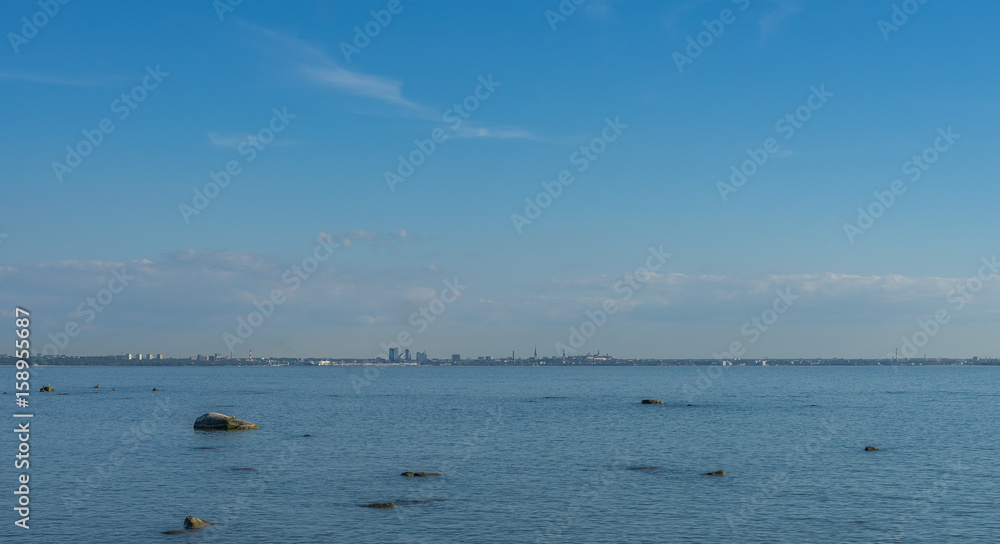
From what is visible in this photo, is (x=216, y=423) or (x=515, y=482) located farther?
(x=216, y=423)

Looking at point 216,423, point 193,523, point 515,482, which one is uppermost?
point 216,423

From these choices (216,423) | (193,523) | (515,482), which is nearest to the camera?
(193,523)

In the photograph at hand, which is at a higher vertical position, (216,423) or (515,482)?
(216,423)

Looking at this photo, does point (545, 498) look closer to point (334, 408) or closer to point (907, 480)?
point (907, 480)

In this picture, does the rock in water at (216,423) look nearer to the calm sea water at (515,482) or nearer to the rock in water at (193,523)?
the calm sea water at (515,482)

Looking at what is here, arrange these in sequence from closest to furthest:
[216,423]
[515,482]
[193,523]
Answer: [193,523]
[515,482]
[216,423]

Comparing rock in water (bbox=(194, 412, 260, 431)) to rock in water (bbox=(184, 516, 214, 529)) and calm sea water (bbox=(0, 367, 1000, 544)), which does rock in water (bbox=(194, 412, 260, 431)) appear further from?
rock in water (bbox=(184, 516, 214, 529))

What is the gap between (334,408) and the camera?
125 m

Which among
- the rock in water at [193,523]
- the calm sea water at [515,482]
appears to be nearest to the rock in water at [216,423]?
the calm sea water at [515,482]

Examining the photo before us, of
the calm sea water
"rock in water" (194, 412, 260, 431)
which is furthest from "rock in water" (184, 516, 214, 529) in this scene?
"rock in water" (194, 412, 260, 431)

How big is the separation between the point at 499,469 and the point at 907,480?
27.5m

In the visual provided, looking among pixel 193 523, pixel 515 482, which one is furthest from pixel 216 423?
pixel 193 523

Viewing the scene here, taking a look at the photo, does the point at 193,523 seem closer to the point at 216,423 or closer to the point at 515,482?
the point at 515,482

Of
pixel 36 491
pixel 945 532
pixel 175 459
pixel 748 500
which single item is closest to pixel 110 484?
pixel 36 491
